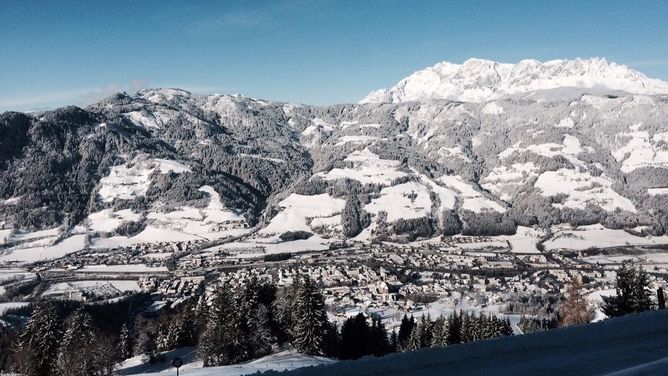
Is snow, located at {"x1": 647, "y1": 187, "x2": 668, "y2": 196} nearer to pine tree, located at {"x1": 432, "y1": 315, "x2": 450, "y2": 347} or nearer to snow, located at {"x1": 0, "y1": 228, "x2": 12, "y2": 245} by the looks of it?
pine tree, located at {"x1": 432, "y1": 315, "x2": 450, "y2": 347}

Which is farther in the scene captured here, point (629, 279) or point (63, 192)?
point (63, 192)

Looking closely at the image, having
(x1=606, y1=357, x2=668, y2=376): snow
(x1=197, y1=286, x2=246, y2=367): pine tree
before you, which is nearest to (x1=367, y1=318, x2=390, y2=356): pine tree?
(x1=197, y1=286, x2=246, y2=367): pine tree

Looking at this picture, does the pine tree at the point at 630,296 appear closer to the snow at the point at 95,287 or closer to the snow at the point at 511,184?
the snow at the point at 95,287

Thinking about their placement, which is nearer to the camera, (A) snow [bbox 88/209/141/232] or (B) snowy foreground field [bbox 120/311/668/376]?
(B) snowy foreground field [bbox 120/311/668/376]

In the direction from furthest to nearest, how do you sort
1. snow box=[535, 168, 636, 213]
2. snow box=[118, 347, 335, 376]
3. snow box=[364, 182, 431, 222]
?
snow box=[364, 182, 431, 222], snow box=[535, 168, 636, 213], snow box=[118, 347, 335, 376]

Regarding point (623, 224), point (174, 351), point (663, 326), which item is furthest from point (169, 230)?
point (663, 326)

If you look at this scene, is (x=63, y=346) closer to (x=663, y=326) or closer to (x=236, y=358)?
(x=236, y=358)

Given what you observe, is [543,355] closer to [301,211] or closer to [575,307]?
[575,307]

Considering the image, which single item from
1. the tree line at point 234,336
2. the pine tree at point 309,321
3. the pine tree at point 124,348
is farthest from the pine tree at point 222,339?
the pine tree at point 124,348
